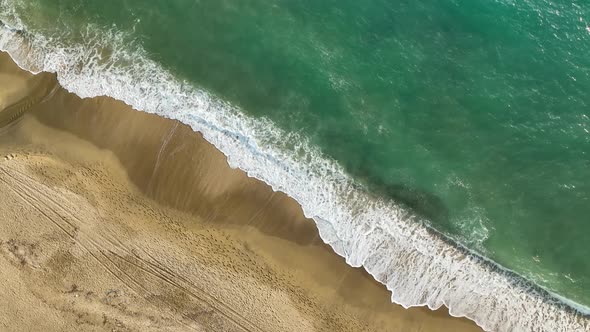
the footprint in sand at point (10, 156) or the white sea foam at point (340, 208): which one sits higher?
the white sea foam at point (340, 208)

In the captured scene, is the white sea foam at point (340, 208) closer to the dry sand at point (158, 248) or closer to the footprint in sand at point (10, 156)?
the dry sand at point (158, 248)

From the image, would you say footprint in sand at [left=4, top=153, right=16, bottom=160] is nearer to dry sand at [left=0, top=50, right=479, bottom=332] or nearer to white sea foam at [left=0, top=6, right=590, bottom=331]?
dry sand at [left=0, top=50, right=479, bottom=332]

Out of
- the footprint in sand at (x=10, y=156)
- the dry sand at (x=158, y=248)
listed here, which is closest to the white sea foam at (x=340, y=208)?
the dry sand at (x=158, y=248)

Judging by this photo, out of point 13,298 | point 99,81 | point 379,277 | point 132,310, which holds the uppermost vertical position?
point 99,81

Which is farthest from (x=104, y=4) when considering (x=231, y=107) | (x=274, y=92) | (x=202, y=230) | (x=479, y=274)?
(x=479, y=274)

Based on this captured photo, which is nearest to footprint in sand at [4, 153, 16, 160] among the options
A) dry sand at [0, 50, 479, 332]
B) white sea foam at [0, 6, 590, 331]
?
dry sand at [0, 50, 479, 332]

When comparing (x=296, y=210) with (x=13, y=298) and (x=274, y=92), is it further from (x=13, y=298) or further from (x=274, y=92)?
(x=13, y=298)
